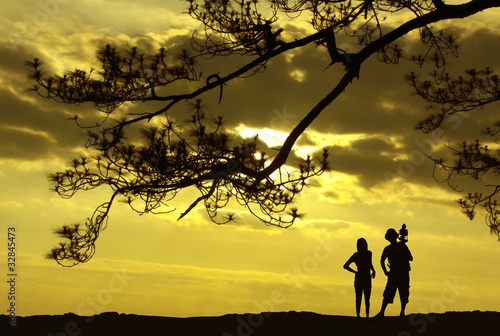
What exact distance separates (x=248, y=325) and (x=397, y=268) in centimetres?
261

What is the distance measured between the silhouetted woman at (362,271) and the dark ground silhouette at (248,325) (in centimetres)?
Answer: 50

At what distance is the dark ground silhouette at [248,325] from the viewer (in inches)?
331

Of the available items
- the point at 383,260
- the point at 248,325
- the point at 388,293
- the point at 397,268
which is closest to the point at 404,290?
the point at 388,293

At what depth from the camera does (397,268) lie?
9117 millimetres

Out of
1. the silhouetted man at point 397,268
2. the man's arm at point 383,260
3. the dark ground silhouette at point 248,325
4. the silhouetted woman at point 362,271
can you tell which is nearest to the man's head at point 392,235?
the silhouetted man at point 397,268

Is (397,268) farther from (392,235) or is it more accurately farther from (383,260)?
(392,235)

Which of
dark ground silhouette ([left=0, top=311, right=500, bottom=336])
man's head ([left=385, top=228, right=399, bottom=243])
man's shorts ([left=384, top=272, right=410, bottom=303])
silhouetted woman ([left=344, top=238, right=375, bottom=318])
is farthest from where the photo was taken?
man's head ([left=385, top=228, right=399, bottom=243])

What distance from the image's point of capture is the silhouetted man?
9.12 meters

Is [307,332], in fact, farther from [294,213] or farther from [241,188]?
[241,188]

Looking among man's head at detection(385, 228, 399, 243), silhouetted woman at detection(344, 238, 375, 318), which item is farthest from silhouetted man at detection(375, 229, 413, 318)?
silhouetted woman at detection(344, 238, 375, 318)

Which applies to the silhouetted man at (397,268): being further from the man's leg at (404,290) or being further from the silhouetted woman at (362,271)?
the silhouetted woman at (362,271)

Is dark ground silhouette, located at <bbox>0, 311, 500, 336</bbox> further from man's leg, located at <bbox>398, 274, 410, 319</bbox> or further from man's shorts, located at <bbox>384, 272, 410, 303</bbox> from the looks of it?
man's shorts, located at <bbox>384, 272, 410, 303</bbox>

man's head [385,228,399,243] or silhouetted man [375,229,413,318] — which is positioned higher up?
man's head [385,228,399,243]

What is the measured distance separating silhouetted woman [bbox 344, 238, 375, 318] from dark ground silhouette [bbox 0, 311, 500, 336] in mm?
503
